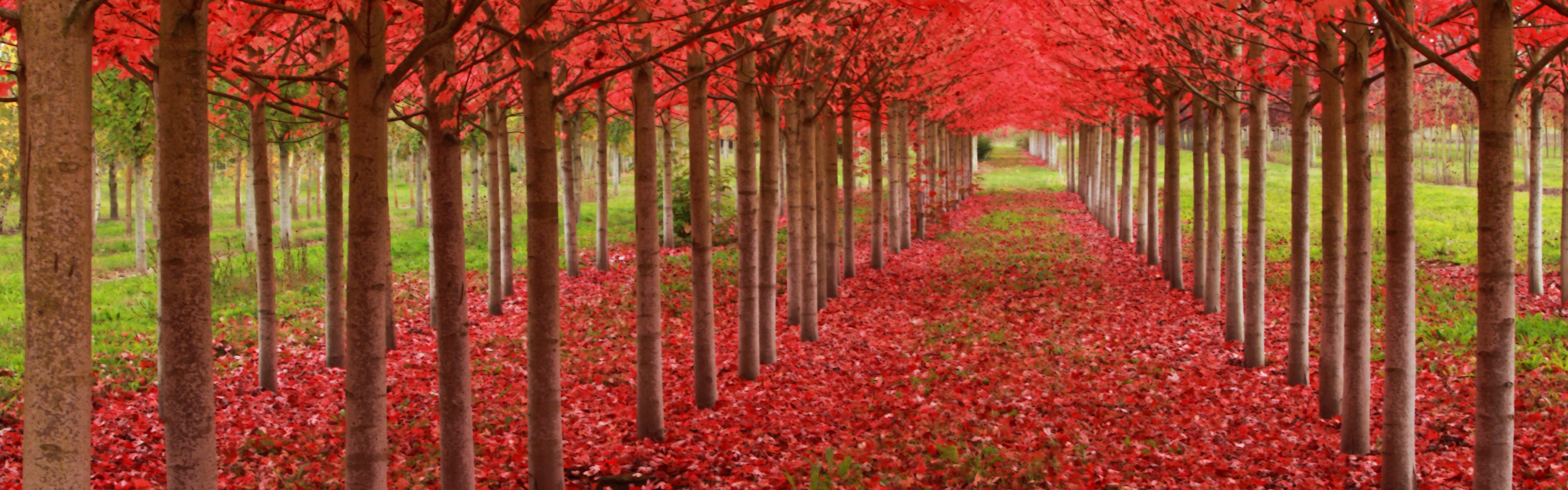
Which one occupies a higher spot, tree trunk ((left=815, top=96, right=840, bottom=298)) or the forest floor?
tree trunk ((left=815, top=96, right=840, bottom=298))

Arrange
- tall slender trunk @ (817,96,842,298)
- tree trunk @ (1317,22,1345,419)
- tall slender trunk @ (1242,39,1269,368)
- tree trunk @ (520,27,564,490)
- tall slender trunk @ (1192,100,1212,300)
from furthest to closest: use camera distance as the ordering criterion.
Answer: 1. tall slender trunk @ (817,96,842,298)
2. tall slender trunk @ (1192,100,1212,300)
3. tall slender trunk @ (1242,39,1269,368)
4. tree trunk @ (1317,22,1345,419)
5. tree trunk @ (520,27,564,490)

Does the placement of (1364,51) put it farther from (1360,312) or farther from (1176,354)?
(1176,354)

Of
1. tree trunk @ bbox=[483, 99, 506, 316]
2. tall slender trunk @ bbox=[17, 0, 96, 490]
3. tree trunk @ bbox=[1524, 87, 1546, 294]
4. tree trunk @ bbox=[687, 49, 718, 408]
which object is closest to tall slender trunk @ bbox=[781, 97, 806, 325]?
tree trunk @ bbox=[687, 49, 718, 408]

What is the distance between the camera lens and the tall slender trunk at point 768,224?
8805mm

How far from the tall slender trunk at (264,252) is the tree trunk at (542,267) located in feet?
10.8

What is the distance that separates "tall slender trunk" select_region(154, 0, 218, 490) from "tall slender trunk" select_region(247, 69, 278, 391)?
15.2 ft

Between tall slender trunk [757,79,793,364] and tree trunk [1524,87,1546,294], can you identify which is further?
tree trunk [1524,87,1546,294]

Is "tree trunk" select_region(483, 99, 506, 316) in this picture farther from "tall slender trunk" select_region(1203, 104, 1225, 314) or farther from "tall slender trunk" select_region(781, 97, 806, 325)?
"tall slender trunk" select_region(1203, 104, 1225, 314)

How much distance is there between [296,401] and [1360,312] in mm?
8220

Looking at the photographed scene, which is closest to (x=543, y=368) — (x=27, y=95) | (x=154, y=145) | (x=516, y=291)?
(x=27, y=95)

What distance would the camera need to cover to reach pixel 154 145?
16.3 m

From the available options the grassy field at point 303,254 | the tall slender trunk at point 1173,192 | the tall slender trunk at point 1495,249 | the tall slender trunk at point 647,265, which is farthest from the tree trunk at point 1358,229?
the grassy field at point 303,254

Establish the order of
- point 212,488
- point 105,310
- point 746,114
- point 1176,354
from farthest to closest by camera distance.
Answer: point 105,310, point 1176,354, point 746,114, point 212,488

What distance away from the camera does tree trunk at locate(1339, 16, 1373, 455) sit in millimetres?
6055
